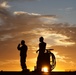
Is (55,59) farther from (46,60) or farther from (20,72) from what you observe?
(20,72)

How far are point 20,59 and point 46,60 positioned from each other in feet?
7.51

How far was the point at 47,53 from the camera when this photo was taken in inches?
1034

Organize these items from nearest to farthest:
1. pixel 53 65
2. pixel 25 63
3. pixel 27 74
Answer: pixel 27 74 < pixel 25 63 < pixel 53 65

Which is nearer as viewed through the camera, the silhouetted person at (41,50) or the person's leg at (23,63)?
the person's leg at (23,63)

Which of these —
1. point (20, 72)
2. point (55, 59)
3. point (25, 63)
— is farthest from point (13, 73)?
point (55, 59)

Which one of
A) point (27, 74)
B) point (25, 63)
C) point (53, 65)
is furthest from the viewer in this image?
point (53, 65)

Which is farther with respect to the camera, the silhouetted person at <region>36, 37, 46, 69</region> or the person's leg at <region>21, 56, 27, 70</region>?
the silhouetted person at <region>36, 37, 46, 69</region>

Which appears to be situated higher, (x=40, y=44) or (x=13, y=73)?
(x=40, y=44)

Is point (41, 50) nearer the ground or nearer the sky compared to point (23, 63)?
nearer the sky

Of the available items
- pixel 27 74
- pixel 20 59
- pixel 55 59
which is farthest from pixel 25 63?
pixel 55 59

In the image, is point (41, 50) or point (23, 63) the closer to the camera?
point (23, 63)

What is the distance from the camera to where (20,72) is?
22.8m

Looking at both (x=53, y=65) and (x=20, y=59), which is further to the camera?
(x=53, y=65)

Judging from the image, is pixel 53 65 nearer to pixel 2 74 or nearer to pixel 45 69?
pixel 45 69
